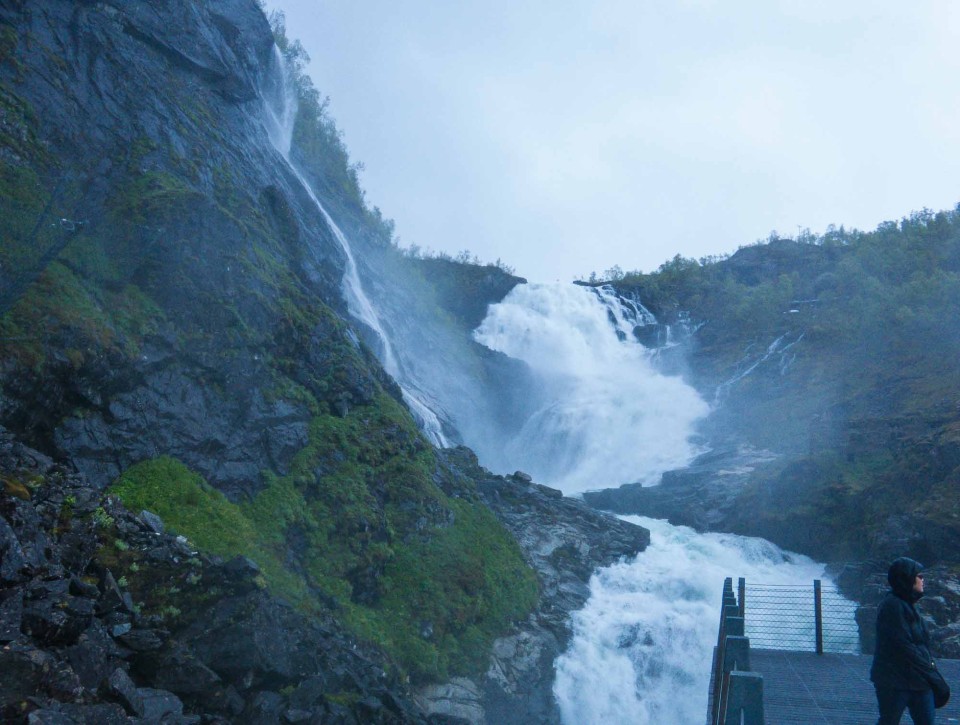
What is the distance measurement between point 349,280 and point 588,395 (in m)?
22.1

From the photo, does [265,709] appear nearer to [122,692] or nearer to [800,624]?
[122,692]

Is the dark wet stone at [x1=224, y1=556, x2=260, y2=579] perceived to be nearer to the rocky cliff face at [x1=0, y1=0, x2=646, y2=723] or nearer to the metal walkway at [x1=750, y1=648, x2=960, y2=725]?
the rocky cliff face at [x1=0, y1=0, x2=646, y2=723]

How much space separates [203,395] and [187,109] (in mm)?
13869

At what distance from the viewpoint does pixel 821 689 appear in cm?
947

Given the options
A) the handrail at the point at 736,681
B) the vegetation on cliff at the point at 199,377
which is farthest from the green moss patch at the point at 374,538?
the handrail at the point at 736,681

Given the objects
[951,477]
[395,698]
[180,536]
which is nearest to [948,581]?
[951,477]

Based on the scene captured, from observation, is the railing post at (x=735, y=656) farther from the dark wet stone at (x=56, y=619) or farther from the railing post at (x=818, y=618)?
the dark wet stone at (x=56, y=619)

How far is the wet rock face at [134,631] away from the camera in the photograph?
266 inches

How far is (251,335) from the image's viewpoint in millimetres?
17922

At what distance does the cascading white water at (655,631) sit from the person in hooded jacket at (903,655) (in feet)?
27.6

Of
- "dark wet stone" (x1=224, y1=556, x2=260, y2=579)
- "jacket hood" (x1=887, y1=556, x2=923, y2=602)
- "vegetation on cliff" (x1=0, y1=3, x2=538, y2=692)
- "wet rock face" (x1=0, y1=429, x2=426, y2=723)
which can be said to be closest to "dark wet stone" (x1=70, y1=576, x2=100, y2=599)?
"wet rock face" (x1=0, y1=429, x2=426, y2=723)

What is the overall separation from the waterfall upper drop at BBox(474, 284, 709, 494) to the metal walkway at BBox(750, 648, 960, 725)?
87.1 feet

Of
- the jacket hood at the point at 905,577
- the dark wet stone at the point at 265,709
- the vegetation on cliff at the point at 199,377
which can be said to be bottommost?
the dark wet stone at the point at 265,709

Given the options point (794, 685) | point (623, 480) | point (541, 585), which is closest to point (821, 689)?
point (794, 685)
